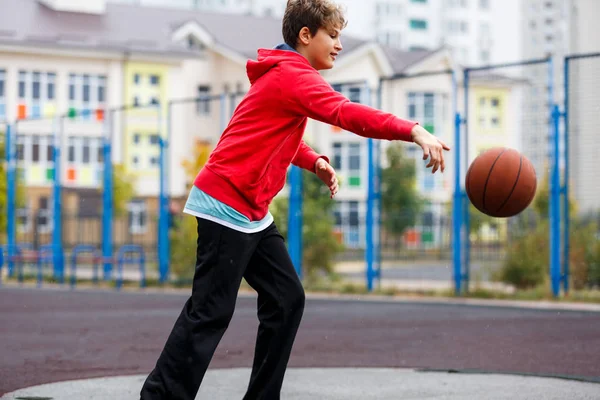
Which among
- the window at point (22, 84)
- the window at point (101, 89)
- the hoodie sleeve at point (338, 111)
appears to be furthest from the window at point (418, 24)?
the hoodie sleeve at point (338, 111)

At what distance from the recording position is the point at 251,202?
452 centimetres

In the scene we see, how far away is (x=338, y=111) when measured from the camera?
418 cm

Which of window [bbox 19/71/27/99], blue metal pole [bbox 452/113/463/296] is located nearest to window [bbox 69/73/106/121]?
window [bbox 19/71/27/99]

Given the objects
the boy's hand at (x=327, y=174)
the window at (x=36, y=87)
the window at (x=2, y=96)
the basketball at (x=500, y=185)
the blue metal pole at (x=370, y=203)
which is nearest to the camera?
the boy's hand at (x=327, y=174)

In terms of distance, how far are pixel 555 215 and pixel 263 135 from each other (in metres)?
9.58

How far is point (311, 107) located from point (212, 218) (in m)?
0.63

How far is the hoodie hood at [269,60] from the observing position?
4473 millimetres

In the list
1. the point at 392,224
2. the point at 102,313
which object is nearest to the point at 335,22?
the point at 102,313

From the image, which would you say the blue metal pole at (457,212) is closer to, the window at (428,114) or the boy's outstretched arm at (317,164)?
the boy's outstretched arm at (317,164)

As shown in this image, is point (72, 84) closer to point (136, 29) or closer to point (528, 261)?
point (136, 29)

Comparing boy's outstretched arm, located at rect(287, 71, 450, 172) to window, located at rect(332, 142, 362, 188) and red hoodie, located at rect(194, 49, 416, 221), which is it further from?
window, located at rect(332, 142, 362, 188)

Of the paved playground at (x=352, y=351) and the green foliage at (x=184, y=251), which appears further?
the green foliage at (x=184, y=251)

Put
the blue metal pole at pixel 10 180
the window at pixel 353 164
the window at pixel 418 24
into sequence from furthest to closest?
the window at pixel 418 24 < the window at pixel 353 164 < the blue metal pole at pixel 10 180

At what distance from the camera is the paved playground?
237 inches
